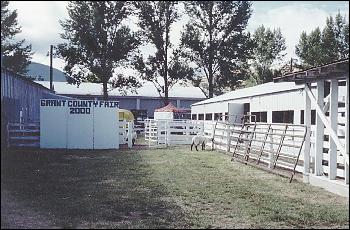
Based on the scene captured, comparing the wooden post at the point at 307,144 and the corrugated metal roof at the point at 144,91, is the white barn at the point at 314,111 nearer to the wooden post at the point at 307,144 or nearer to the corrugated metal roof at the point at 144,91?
the wooden post at the point at 307,144

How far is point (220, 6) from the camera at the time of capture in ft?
133

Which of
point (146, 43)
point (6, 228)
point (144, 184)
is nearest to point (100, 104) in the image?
point (144, 184)

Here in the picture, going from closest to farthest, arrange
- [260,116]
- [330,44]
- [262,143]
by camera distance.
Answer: [262,143] < [260,116] < [330,44]

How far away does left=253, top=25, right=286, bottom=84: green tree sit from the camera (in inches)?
2249

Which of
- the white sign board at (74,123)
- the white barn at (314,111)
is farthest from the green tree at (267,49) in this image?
the white sign board at (74,123)

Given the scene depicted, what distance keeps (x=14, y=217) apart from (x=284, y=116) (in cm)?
1628

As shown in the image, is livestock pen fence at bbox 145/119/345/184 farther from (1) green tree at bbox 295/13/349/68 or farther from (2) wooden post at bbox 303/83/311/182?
(1) green tree at bbox 295/13/349/68

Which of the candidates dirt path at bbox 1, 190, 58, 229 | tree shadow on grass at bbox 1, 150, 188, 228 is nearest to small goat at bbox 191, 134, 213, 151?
tree shadow on grass at bbox 1, 150, 188, 228

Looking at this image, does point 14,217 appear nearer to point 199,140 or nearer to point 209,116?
point 199,140

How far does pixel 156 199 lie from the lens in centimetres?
793

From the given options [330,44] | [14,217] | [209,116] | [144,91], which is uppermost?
[330,44]

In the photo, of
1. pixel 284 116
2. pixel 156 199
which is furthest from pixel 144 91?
pixel 156 199

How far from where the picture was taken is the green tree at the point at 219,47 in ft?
143

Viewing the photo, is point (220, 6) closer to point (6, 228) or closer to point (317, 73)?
point (317, 73)
